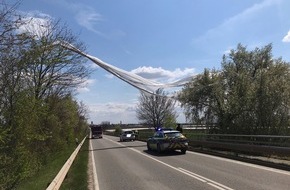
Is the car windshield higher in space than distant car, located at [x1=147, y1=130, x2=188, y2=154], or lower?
higher

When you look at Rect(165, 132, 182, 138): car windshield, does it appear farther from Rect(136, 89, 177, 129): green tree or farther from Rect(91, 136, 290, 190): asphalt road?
Rect(136, 89, 177, 129): green tree

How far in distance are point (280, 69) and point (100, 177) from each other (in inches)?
902

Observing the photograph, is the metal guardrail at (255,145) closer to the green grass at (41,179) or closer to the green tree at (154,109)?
the green grass at (41,179)

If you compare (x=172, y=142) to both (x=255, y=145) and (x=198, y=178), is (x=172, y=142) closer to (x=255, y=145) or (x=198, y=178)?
(x=255, y=145)

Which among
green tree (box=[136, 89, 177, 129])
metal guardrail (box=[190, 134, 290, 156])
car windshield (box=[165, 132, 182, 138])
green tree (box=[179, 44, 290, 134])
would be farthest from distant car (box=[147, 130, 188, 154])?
green tree (box=[136, 89, 177, 129])

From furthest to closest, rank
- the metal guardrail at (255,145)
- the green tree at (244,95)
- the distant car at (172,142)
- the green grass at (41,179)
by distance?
1. the green tree at (244,95)
2. the distant car at (172,142)
3. the metal guardrail at (255,145)
4. the green grass at (41,179)

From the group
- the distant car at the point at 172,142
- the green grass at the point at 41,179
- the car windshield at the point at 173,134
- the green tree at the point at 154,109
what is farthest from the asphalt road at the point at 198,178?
the green tree at the point at 154,109

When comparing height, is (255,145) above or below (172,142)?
below

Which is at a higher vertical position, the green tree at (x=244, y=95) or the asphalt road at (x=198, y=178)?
the green tree at (x=244, y=95)

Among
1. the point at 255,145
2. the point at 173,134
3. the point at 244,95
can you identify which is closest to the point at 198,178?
the point at 255,145

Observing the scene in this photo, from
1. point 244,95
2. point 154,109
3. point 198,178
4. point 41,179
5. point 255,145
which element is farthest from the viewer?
point 154,109

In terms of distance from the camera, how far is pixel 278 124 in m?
30.8

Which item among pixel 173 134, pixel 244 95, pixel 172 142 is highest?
pixel 244 95

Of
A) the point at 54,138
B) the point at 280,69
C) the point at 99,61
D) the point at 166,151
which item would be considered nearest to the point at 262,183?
the point at 99,61
